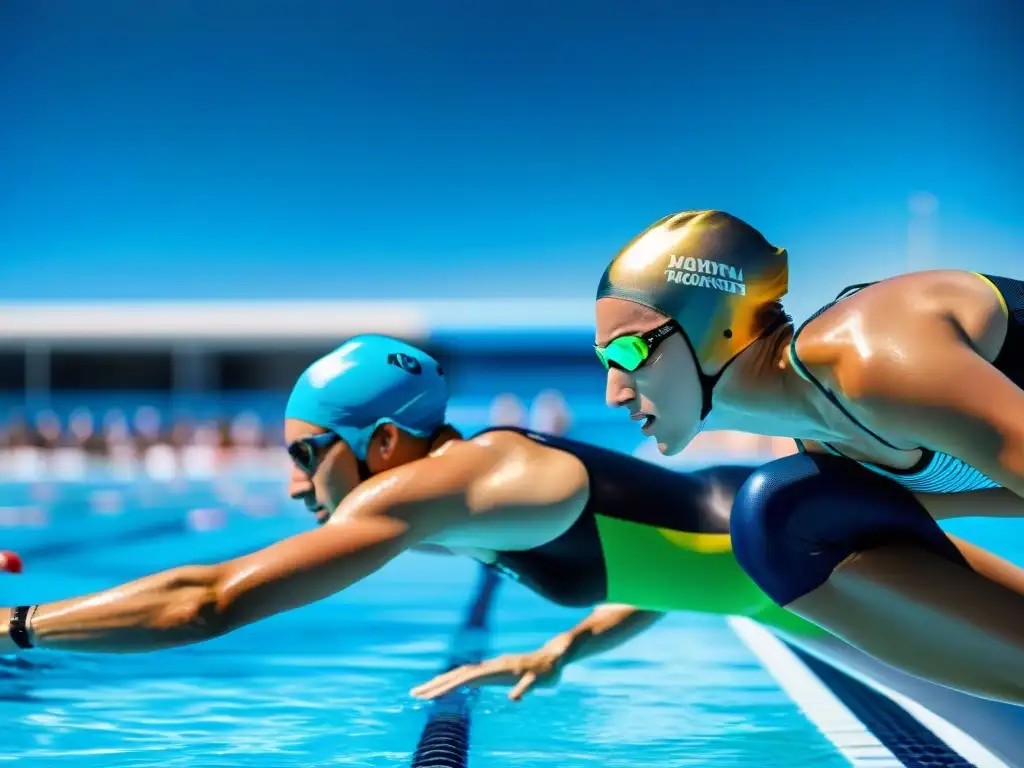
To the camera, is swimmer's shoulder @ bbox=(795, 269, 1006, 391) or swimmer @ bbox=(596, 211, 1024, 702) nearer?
swimmer's shoulder @ bbox=(795, 269, 1006, 391)

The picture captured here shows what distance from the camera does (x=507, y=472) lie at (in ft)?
8.95

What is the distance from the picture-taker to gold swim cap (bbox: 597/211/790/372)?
2352 millimetres

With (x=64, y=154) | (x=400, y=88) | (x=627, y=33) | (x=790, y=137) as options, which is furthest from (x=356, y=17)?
(x=790, y=137)

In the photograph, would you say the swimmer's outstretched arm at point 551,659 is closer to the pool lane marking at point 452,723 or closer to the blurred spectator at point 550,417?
the pool lane marking at point 452,723

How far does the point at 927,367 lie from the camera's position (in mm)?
1847

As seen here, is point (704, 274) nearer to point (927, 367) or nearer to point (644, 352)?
point (644, 352)

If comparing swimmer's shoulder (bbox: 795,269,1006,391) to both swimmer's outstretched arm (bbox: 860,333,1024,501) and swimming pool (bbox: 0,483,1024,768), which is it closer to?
swimmer's outstretched arm (bbox: 860,333,1024,501)

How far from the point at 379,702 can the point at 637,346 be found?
207 cm

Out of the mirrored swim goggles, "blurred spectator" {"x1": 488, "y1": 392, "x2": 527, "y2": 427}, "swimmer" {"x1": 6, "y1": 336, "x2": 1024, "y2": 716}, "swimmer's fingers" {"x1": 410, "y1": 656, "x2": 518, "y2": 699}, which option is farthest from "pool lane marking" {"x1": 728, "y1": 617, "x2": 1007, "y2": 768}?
"blurred spectator" {"x1": 488, "y1": 392, "x2": 527, "y2": 427}

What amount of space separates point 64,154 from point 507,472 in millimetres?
26161

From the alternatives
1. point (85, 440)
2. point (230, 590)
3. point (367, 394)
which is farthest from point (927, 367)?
point (85, 440)

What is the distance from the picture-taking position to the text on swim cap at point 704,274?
2.37 m

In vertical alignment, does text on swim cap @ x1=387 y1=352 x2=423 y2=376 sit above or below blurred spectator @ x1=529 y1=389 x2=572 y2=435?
above

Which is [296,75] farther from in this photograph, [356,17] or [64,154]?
[64,154]
